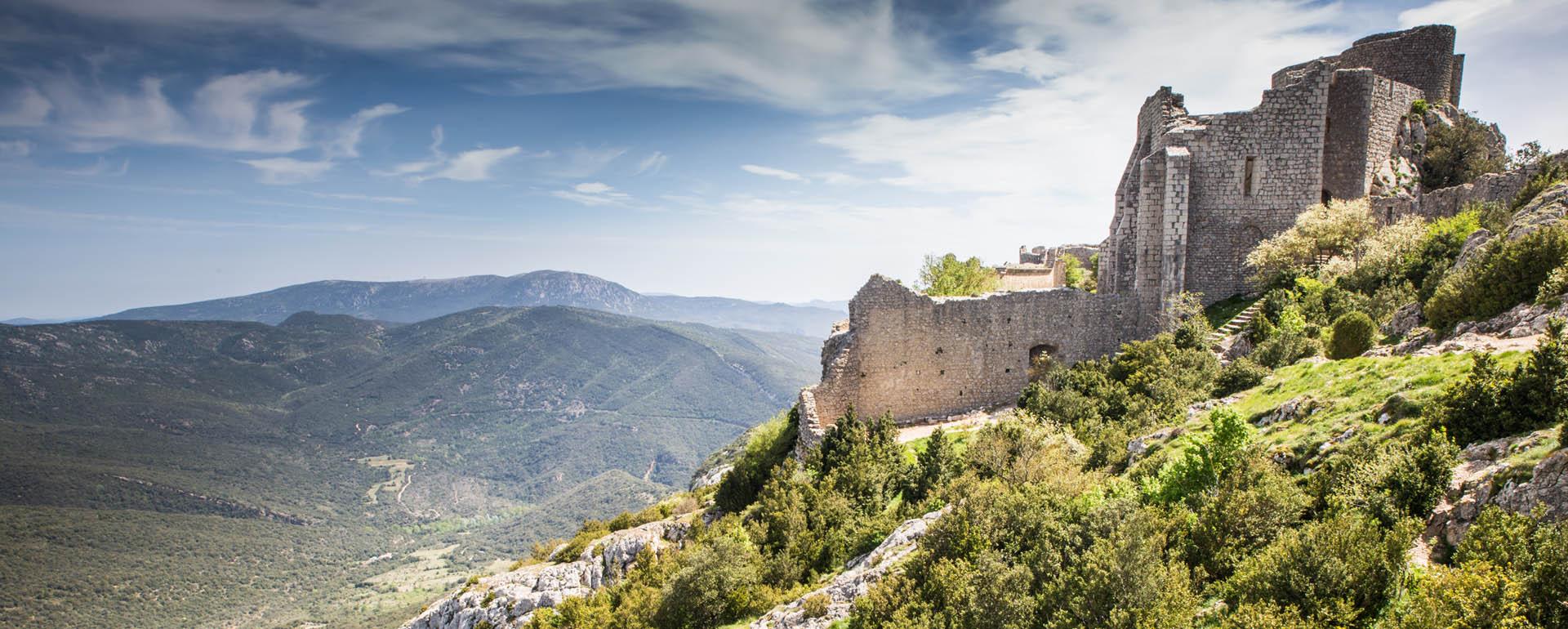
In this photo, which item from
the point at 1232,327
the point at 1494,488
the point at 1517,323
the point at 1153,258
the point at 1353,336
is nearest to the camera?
the point at 1494,488

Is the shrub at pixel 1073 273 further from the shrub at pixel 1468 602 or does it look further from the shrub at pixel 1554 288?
the shrub at pixel 1468 602

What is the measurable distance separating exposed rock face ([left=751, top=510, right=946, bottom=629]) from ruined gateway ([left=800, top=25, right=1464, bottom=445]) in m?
8.86

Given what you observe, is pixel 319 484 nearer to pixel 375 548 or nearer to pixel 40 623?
pixel 375 548

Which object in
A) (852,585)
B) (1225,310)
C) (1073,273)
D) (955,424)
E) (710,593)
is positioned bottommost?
(710,593)

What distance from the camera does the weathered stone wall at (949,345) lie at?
26.8 metres

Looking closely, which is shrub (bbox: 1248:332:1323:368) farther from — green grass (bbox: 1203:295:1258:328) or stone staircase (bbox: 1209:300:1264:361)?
green grass (bbox: 1203:295:1258:328)

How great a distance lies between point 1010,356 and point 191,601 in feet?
454

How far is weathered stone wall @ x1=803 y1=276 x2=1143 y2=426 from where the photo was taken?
2684cm

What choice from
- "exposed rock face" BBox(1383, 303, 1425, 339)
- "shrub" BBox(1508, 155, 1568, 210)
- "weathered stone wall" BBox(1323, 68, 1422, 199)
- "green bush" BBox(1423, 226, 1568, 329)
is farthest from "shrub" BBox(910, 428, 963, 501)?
"weathered stone wall" BBox(1323, 68, 1422, 199)

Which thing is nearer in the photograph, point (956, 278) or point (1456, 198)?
point (1456, 198)

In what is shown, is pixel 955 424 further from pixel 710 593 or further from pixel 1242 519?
pixel 1242 519

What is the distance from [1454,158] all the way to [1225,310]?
1197cm

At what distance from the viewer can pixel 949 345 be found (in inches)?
1074

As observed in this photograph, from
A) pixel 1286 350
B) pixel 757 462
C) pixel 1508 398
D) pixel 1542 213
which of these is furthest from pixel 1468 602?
pixel 757 462
